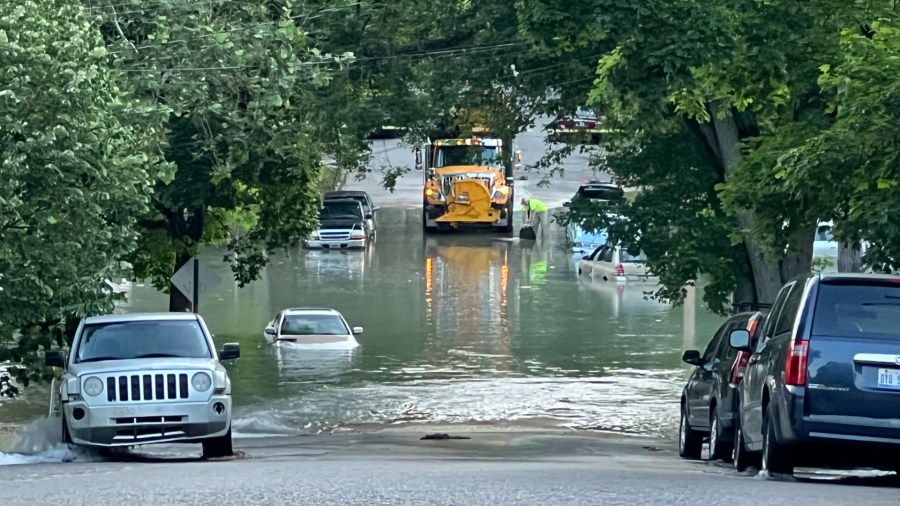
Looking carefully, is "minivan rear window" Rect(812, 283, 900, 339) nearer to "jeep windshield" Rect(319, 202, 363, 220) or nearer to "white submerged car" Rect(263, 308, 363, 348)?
"white submerged car" Rect(263, 308, 363, 348)

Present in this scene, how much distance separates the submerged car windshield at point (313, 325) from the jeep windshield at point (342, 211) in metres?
27.8

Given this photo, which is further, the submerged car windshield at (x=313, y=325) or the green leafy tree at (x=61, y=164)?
the submerged car windshield at (x=313, y=325)

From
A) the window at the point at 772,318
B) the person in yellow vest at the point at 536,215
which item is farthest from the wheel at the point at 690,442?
the person in yellow vest at the point at 536,215

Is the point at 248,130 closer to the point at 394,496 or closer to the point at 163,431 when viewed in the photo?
the point at 163,431

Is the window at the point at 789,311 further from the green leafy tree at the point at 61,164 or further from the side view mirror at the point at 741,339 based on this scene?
the green leafy tree at the point at 61,164

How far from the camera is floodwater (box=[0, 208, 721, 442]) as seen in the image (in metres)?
27.6

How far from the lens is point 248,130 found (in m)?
26.3

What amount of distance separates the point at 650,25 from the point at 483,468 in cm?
917

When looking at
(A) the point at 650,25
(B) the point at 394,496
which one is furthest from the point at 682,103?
(B) the point at 394,496

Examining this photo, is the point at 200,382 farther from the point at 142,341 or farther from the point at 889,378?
the point at 889,378

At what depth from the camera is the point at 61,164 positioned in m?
17.0

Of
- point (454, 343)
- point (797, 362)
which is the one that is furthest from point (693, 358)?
point (454, 343)

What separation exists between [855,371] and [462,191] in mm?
49369

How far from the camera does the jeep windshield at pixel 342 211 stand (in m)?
62.7
